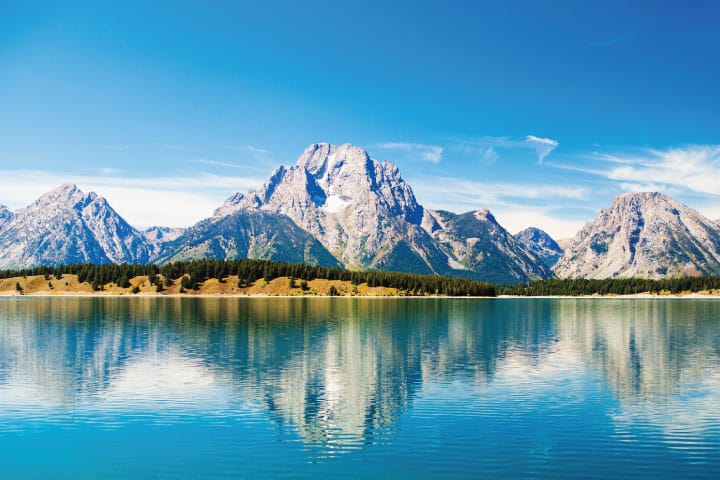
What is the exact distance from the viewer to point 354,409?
52188mm

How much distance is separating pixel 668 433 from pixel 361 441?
24320 millimetres

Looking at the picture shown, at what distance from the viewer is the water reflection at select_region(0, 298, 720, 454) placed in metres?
50.6

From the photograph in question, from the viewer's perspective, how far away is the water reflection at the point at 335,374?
5059 cm

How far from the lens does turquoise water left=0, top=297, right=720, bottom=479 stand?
37.4 meters

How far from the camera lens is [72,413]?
50.3 m

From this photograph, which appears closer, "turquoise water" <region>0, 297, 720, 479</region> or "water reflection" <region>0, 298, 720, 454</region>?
"turquoise water" <region>0, 297, 720, 479</region>

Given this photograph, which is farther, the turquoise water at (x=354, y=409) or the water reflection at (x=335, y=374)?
the water reflection at (x=335, y=374)

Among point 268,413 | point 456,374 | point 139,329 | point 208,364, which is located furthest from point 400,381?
point 139,329

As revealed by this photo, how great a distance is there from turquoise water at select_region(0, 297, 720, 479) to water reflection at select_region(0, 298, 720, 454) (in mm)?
336

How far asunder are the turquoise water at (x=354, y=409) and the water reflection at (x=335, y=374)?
0.34 meters

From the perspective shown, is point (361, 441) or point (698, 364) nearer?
point (361, 441)

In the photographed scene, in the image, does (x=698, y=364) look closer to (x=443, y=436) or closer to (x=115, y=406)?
(x=443, y=436)

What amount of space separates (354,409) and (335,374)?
18.3m

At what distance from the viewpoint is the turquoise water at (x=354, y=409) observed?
37.4 metres
